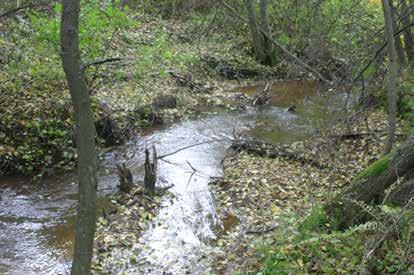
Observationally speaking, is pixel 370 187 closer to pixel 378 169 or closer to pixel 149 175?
pixel 378 169

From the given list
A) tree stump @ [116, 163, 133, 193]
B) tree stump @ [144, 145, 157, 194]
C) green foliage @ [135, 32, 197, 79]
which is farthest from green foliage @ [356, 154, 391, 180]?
tree stump @ [116, 163, 133, 193]

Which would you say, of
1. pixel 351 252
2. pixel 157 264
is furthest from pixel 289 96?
pixel 351 252

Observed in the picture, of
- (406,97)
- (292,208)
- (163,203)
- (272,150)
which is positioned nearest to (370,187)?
(292,208)

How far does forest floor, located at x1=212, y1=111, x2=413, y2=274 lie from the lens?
5.24 metres

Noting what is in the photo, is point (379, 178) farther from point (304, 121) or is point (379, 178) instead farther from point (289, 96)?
point (289, 96)

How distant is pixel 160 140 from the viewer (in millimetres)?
12750

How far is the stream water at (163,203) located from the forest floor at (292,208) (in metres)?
0.40

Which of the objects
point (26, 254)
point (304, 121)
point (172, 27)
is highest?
point (172, 27)

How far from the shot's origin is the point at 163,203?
923cm

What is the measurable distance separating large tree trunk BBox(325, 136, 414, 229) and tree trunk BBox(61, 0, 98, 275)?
9.22 ft

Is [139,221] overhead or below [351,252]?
below

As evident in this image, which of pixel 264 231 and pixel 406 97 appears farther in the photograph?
pixel 406 97

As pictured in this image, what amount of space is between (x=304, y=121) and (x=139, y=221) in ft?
24.9

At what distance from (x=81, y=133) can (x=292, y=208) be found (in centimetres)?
508
